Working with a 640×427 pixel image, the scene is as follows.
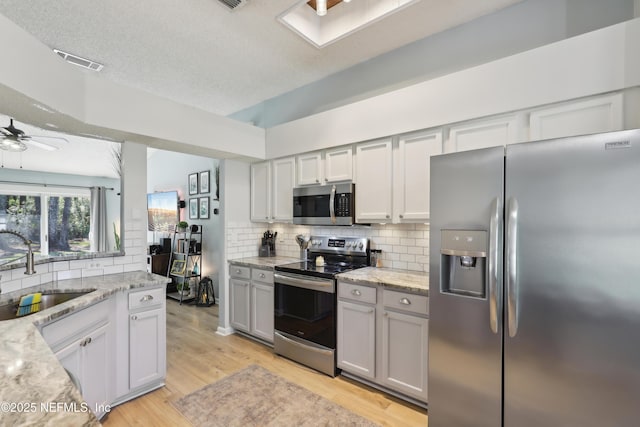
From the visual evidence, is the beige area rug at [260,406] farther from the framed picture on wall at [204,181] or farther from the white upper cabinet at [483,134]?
the framed picture on wall at [204,181]

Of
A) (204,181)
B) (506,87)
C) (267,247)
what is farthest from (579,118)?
(204,181)

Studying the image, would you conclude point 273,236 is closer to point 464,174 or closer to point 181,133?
A: point 181,133

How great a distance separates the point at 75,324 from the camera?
1.80m

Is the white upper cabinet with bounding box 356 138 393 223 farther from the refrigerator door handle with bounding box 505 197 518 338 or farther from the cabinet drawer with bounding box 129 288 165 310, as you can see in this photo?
the cabinet drawer with bounding box 129 288 165 310

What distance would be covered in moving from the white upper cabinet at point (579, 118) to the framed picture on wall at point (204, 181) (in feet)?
14.8

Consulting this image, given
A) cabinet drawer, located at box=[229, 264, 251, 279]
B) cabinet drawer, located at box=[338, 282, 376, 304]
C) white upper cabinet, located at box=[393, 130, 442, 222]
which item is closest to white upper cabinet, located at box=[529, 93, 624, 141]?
white upper cabinet, located at box=[393, 130, 442, 222]

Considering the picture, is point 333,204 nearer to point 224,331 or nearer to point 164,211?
point 224,331

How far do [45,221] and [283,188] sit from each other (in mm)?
2226

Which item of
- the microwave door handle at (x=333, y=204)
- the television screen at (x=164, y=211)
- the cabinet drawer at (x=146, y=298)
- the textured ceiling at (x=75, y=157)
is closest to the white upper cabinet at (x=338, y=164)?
the microwave door handle at (x=333, y=204)

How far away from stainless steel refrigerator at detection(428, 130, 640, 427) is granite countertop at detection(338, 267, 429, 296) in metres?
0.41

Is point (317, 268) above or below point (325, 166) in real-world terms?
below

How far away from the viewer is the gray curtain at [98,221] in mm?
2707

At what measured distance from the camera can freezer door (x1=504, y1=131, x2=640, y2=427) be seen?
A: 1.29 m

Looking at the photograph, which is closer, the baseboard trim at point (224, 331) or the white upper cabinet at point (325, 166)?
the white upper cabinet at point (325, 166)
